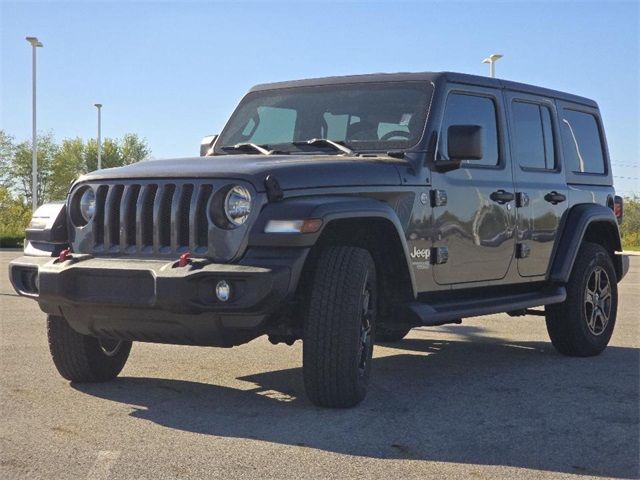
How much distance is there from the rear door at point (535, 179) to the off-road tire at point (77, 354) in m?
3.05

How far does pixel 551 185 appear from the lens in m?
7.80

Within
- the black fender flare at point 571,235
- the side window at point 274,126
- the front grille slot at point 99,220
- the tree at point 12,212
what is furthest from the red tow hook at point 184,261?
the tree at point 12,212

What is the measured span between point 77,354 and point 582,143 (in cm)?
468

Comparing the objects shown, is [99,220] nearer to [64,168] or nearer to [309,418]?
[309,418]

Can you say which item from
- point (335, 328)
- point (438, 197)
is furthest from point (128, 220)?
point (438, 197)

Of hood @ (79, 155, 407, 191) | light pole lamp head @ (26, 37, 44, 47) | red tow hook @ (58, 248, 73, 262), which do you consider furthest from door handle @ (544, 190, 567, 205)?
light pole lamp head @ (26, 37, 44, 47)

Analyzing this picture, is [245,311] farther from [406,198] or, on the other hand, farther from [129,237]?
[406,198]

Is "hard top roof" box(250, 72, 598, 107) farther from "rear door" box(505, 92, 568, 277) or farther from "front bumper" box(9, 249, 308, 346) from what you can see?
"front bumper" box(9, 249, 308, 346)

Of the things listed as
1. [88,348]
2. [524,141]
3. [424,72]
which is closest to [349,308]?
[88,348]

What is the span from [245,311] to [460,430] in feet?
4.11

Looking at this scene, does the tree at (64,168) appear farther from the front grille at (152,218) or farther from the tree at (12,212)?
the front grille at (152,218)

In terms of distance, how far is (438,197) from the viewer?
6.39 metres

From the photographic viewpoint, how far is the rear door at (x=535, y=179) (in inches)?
291

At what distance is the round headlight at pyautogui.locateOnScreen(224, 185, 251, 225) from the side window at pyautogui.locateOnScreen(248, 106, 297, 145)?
153cm
